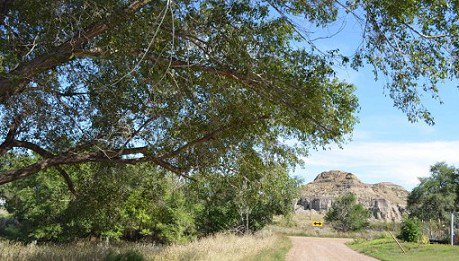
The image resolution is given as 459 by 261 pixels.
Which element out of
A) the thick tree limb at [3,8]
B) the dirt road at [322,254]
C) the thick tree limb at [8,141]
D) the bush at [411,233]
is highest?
the thick tree limb at [3,8]

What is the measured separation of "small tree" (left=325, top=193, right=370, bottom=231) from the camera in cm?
8669

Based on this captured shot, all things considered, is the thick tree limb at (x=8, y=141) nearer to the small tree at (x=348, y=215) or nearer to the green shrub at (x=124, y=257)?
the green shrub at (x=124, y=257)

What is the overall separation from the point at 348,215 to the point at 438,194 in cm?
2171

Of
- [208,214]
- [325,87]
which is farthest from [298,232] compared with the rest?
[325,87]

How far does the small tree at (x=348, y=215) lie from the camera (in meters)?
86.7

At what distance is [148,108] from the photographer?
1262cm

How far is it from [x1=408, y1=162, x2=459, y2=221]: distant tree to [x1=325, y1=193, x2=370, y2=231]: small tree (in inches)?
550

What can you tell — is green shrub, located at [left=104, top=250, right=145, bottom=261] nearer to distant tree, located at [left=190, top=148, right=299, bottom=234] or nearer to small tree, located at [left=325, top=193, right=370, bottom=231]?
distant tree, located at [left=190, top=148, right=299, bottom=234]

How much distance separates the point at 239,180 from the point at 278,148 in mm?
1711

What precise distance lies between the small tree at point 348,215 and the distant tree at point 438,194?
13970mm

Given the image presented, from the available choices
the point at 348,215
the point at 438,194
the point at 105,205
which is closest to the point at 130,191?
the point at 105,205

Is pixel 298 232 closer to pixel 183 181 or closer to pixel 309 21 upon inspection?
pixel 183 181

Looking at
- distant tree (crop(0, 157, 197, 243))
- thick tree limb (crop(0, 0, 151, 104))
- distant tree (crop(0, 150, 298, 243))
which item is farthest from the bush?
thick tree limb (crop(0, 0, 151, 104))

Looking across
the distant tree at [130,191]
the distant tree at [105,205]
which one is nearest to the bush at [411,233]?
the distant tree at [105,205]
